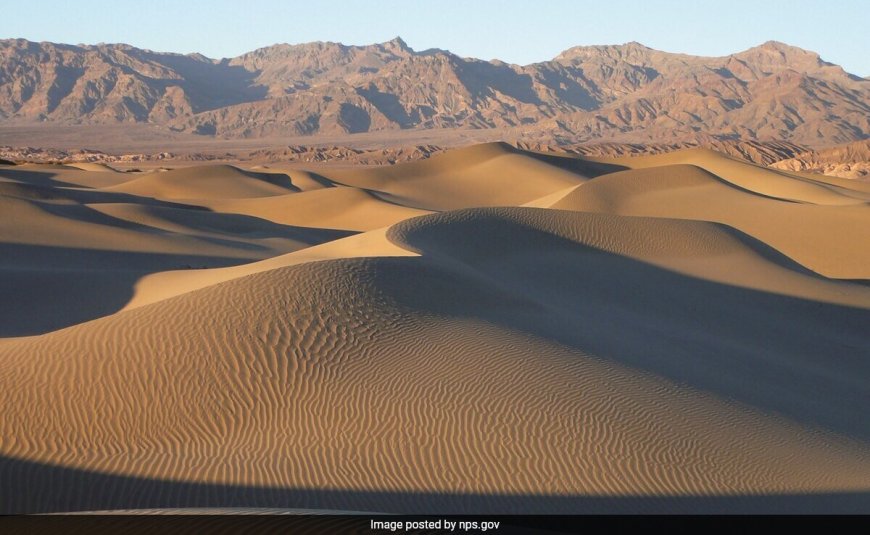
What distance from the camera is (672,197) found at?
3450 cm

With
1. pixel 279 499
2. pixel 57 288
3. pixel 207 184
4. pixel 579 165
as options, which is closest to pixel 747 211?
pixel 57 288

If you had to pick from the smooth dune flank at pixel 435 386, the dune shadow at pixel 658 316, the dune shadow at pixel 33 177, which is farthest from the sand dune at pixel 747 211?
the dune shadow at pixel 33 177

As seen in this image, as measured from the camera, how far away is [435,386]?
8.79 meters

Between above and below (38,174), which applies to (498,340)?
above

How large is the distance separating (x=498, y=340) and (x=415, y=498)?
3.70 m

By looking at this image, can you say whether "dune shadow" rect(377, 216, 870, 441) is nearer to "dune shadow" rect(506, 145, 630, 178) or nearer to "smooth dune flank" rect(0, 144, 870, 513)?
"smooth dune flank" rect(0, 144, 870, 513)

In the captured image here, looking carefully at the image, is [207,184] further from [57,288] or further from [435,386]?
[435,386]

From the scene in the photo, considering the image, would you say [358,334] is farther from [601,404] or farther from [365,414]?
[601,404]

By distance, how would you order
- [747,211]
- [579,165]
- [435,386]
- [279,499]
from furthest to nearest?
[579,165] → [747,211] → [435,386] → [279,499]

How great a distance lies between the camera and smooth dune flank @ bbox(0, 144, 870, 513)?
7.24m

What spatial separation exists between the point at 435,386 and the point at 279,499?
2.37m

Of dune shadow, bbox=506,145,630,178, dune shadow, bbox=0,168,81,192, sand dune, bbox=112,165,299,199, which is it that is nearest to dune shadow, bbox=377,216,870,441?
sand dune, bbox=112,165,299,199

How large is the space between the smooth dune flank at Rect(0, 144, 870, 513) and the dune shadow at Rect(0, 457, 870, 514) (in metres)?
0.02

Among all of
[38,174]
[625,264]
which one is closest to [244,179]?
[38,174]
